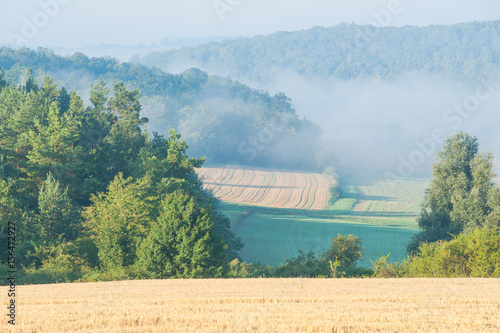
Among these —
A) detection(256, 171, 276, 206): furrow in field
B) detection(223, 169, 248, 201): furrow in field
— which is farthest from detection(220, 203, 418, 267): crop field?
detection(223, 169, 248, 201): furrow in field

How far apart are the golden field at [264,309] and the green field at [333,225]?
49317 millimetres

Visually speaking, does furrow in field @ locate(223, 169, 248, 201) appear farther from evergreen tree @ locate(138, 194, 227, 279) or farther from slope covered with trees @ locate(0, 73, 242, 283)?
evergreen tree @ locate(138, 194, 227, 279)

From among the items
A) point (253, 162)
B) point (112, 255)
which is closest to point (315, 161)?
point (253, 162)

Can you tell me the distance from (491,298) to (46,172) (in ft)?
160

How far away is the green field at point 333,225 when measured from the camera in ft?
265

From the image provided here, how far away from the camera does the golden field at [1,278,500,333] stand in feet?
45.2

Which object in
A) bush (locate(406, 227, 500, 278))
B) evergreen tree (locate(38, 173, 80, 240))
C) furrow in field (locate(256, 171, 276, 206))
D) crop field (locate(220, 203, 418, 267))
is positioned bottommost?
crop field (locate(220, 203, 418, 267))

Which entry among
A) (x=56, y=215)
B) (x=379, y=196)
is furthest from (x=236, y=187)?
(x=56, y=215)

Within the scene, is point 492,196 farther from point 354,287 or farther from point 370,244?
point 354,287

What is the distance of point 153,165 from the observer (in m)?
62.2

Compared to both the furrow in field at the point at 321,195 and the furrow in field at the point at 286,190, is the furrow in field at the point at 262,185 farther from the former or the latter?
the furrow in field at the point at 321,195

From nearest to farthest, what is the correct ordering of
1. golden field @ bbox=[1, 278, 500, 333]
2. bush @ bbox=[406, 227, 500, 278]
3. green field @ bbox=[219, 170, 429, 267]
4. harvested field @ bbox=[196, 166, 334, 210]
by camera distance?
golden field @ bbox=[1, 278, 500, 333] → bush @ bbox=[406, 227, 500, 278] → green field @ bbox=[219, 170, 429, 267] → harvested field @ bbox=[196, 166, 334, 210]

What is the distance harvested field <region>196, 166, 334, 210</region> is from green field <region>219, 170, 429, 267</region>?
6308 millimetres

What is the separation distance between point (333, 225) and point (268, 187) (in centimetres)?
4236
